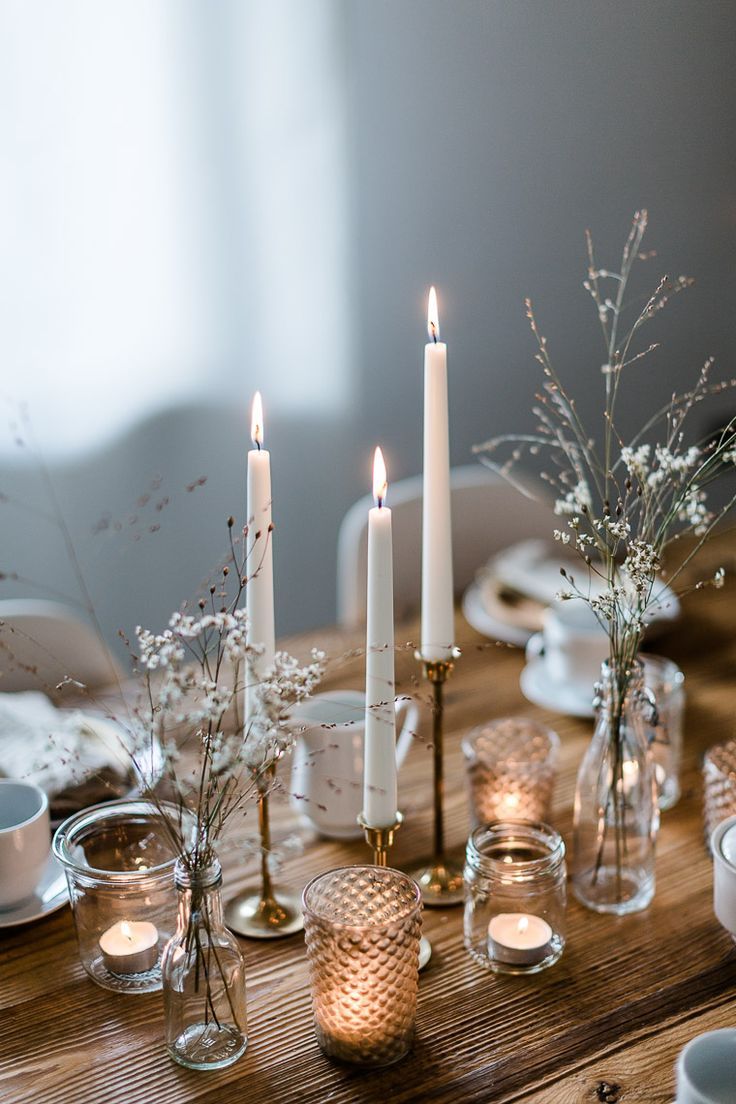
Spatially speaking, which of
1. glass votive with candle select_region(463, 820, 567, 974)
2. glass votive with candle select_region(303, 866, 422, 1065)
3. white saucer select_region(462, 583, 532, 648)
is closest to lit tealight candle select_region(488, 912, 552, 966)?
glass votive with candle select_region(463, 820, 567, 974)

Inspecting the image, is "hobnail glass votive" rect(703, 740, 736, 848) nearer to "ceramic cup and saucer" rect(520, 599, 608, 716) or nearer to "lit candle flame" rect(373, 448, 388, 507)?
"ceramic cup and saucer" rect(520, 599, 608, 716)

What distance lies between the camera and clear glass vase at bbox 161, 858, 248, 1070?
2.63ft

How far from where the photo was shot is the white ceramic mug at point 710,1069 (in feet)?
2.29

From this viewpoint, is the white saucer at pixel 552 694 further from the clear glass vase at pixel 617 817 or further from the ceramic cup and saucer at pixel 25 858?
the ceramic cup and saucer at pixel 25 858

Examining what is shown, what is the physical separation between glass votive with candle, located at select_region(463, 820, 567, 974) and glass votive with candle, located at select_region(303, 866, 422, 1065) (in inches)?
3.8

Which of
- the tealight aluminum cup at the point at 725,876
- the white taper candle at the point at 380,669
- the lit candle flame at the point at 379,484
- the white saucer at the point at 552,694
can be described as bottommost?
the white saucer at the point at 552,694

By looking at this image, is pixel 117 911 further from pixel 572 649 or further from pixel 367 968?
pixel 572 649

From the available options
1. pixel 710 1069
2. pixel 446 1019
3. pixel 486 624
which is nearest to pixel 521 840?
pixel 446 1019

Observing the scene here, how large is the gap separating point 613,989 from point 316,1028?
230 millimetres

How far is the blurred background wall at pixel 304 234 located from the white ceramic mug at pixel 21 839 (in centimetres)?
132

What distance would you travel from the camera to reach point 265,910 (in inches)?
39.4

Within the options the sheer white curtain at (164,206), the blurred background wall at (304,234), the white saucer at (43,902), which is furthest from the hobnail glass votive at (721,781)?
Result: the sheer white curtain at (164,206)

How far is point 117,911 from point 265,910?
139mm

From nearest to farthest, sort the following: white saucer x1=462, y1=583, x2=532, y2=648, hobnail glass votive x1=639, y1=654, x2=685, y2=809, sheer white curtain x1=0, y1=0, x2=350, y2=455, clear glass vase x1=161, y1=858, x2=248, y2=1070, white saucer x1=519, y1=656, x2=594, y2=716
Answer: clear glass vase x1=161, y1=858, x2=248, y2=1070 < hobnail glass votive x1=639, y1=654, x2=685, y2=809 < white saucer x1=519, y1=656, x2=594, y2=716 < white saucer x1=462, y1=583, x2=532, y2=648 < sheer white curtain x1=0, y1=0, x2=350, y2=455
